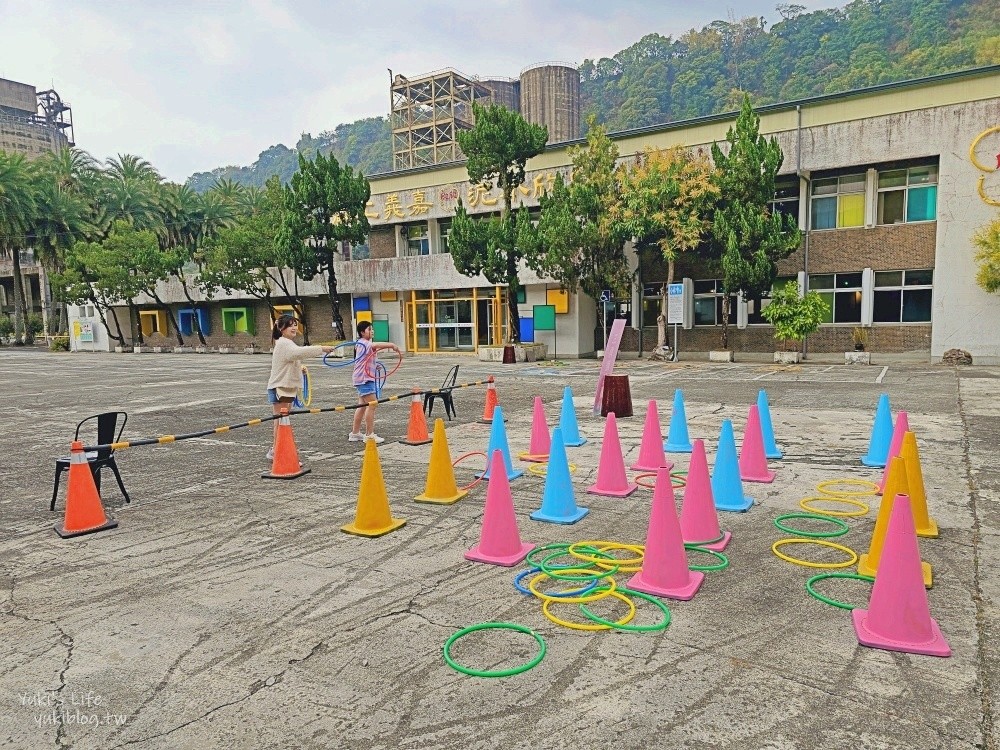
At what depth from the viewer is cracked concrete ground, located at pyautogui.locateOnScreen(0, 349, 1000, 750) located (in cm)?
254

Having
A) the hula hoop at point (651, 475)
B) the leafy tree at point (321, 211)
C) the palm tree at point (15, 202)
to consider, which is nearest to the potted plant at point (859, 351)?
the hula hoop at point (651, 475)

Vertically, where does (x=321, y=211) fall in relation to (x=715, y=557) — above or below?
above

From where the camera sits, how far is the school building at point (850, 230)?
19.6 meters

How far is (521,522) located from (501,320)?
912 inches

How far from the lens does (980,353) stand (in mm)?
19719

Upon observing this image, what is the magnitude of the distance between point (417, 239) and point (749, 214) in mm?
16161

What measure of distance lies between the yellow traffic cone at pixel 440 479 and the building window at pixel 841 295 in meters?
20.1

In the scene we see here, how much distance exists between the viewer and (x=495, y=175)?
24703 mm

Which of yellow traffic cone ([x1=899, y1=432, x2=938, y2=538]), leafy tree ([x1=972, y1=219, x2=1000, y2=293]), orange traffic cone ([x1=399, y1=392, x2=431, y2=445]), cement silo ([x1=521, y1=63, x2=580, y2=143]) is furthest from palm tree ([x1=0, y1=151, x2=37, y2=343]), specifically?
cement silo ([x1=521, y1=63, x2=580, y2=143])

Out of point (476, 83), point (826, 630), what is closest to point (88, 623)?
point (826, 630)

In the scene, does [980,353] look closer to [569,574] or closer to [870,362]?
[870,362]

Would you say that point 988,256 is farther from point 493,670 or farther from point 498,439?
point 493,670

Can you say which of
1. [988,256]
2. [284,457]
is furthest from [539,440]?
[988,256]

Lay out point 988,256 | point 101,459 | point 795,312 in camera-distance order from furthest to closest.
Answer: point 795,312 < point 988,256 < point 101,459
